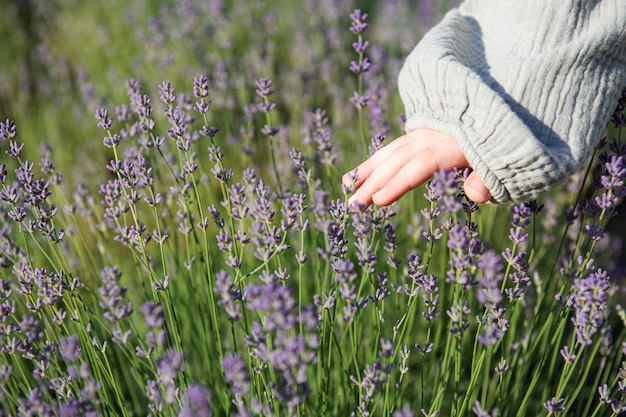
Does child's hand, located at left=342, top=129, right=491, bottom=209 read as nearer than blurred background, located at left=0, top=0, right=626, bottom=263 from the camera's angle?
Yes

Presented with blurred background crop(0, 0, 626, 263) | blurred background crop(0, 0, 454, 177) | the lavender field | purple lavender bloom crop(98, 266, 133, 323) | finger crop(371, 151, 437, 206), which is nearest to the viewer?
purple lavender bloom crop(98, 266, 133, 323)

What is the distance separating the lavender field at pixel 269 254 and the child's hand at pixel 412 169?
0.15 feet

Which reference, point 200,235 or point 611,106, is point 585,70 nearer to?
point 611,106

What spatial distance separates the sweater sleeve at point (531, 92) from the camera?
1365 mm

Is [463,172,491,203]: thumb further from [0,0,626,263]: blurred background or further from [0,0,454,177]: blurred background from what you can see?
[0,0,454,177]: blurred background

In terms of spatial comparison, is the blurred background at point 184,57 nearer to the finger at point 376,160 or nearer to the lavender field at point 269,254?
the lavender field at point 269,254

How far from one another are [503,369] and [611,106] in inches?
30.1

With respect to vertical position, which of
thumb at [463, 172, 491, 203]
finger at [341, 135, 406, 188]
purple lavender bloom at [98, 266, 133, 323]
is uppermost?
finger at [341, 135, 406, 188]

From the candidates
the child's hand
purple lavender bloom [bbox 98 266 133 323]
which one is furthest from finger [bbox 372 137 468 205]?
purple lavender bloom [bbox 98 266 133 323]

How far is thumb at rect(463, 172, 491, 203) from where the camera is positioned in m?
1.42

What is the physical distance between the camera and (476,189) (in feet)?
4.67

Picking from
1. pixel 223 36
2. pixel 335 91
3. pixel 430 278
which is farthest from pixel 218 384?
pixel 223 36

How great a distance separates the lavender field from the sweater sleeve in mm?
108

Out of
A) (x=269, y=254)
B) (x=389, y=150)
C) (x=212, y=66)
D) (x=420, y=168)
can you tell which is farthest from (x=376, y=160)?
(x=212, y=66)
